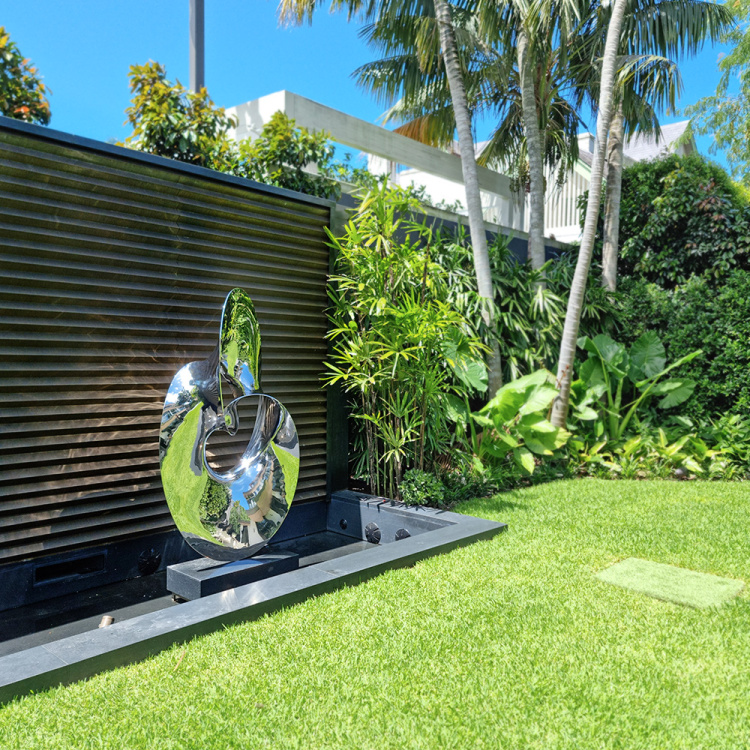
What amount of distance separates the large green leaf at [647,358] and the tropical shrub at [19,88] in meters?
6.45

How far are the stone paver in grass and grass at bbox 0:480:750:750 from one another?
0.25 ft

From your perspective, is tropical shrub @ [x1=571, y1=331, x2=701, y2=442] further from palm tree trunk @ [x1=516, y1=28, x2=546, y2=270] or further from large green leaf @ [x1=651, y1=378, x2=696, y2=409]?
palm tree trunk @ [x1=516, y1=28, x2=546, y2=270]

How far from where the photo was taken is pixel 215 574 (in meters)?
3.12

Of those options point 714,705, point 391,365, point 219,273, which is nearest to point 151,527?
point 219,273

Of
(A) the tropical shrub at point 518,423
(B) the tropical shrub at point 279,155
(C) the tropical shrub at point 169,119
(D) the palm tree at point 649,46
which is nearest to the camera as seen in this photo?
(C) the tropical shrub at point 169,119

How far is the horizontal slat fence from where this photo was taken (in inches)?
121

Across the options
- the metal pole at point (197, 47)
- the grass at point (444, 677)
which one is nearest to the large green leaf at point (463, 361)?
the grass at point (444, 677)

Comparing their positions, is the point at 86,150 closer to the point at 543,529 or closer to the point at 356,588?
the point at 356,588

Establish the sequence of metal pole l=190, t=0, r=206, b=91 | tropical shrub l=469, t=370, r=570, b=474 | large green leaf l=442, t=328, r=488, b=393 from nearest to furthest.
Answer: large green leaf l=442, t=328, r=488, b=393
tropical shrub l=469, t=370, r=570, b=474
metal pole l=190, t=0, r=206, b=91

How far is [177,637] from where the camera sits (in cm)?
246

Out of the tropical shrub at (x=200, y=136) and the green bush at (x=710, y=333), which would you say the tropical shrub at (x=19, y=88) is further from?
the green bush at (x=710, y=333)

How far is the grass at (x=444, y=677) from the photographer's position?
1.89 meters

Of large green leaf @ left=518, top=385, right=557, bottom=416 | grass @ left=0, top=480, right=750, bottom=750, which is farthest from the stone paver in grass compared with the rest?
large green leaf @ left=518, top=385, right=557, bottom=416

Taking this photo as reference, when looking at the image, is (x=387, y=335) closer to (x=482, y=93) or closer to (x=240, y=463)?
(x=240, y=463)
